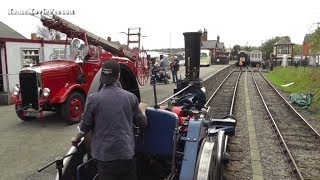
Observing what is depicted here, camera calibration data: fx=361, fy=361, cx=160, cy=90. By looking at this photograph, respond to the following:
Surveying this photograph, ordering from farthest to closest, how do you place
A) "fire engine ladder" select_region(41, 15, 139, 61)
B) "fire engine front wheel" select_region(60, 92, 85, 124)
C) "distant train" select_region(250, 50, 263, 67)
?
"distant train" select_region(250, 50, 263, 67) → "fire engine ladder" select_region(41, 15, 139, 61) → "fire engine front wheel" select_region(60, 92, 85, 124)

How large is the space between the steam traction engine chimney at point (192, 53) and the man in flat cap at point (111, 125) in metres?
4.25

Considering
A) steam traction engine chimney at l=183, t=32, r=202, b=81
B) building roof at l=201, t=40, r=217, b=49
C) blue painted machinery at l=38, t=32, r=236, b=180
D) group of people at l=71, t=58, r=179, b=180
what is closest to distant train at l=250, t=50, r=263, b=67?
building roof at l=201, t=40, r=217, b=49

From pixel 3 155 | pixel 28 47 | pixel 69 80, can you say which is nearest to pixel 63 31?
pixel 69 80

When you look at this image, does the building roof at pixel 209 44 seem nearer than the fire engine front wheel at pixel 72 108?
No

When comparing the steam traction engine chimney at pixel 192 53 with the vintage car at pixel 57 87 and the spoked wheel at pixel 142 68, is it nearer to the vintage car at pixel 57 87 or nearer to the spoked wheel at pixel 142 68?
the vintage car at pixel 57 87

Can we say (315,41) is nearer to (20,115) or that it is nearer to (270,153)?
(270,153)

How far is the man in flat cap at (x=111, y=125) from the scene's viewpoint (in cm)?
329

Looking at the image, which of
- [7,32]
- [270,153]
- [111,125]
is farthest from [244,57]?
[111,125]

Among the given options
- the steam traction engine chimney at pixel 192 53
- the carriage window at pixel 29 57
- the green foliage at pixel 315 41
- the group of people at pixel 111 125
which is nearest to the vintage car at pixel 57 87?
the steam traction engine chimney at pixel 192 53

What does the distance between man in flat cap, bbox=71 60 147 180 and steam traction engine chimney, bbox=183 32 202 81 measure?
4.25 metres

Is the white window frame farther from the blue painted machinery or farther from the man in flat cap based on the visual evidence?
the man in flat cap

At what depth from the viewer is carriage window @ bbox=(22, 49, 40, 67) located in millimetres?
15570

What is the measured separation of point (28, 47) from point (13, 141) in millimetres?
8494

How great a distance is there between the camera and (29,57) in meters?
16.0
